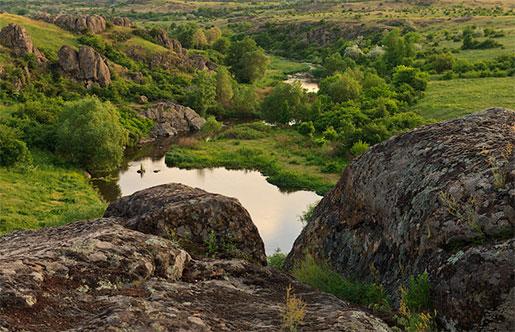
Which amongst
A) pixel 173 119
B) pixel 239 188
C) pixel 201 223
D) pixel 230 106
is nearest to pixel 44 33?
pixel 173 119

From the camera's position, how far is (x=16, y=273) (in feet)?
31.6

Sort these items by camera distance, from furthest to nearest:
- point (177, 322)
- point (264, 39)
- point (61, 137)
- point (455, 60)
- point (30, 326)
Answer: point (264, 39) → point (455, 60) → point (61, 137) → point (177, 322) → point (30, 326)

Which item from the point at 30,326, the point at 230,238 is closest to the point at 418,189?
the point at 230,238

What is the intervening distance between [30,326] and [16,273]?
140 centimetres

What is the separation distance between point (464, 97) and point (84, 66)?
55751mm

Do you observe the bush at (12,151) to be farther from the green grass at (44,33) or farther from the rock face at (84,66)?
the green grass at (44,33)

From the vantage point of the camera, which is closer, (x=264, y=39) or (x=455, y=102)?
(x=455, y=102)

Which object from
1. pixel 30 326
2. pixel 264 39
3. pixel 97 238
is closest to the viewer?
pixel 30 326

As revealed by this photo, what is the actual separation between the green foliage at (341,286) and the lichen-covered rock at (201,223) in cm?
163

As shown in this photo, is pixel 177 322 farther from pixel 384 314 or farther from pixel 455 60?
pixel 455 60

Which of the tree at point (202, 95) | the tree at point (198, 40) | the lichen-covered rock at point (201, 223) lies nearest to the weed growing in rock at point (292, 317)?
the lichen-covered rock at point (201, 223)

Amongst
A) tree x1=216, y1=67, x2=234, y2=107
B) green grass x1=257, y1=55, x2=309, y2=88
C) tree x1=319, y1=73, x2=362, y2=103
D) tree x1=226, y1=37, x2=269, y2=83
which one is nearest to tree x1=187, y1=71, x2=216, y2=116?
tree x1=216, y1=67, x2=234, y2=107

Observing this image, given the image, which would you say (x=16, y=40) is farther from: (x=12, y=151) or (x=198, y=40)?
(x=198, y=40)

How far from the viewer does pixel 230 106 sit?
93.4 metres
